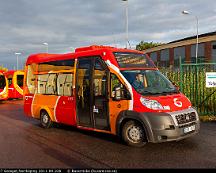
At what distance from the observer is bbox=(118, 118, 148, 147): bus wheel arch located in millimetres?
6477

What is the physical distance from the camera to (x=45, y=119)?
9.77 meters

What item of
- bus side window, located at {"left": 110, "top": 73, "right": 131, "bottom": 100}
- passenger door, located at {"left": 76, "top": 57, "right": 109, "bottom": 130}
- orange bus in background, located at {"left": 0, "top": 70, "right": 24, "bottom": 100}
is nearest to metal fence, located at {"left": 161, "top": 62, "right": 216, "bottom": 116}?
passenger door, located at {"left": 76, "top": 57, "right": 109, "bottom": 130}

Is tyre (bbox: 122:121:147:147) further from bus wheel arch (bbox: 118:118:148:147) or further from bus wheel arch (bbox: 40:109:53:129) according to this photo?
bus wheel arch (bbox: 40:109:53:129)

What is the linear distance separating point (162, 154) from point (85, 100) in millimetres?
2805

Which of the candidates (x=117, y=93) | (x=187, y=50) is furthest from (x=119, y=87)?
(x=187, y=50)

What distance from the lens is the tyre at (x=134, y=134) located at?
6488mm

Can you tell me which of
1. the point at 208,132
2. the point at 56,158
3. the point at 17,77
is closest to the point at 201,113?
the point at 208,132

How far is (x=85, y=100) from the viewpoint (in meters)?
7.84

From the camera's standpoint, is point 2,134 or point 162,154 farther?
point 2,134

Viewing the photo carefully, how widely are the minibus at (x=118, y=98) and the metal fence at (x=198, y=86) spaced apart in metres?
4.10

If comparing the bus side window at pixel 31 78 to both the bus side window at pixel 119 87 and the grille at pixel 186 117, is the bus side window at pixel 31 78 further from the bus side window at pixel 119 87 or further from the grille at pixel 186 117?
the grille at pixel 186 117

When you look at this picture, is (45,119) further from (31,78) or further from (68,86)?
(68,86)

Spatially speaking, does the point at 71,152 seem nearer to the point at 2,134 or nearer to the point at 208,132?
the point at 2,134

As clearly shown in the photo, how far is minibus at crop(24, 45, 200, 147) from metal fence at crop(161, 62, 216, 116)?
161 inches
